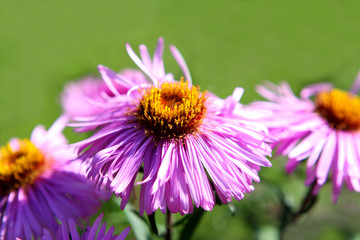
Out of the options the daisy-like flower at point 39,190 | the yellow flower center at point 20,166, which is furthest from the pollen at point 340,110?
the yellow flower center at point 20,166

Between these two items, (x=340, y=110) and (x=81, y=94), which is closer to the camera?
(x=340, y=110)

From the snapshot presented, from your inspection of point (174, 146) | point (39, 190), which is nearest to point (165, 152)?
point (174, 146)

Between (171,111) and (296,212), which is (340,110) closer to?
(296,212)

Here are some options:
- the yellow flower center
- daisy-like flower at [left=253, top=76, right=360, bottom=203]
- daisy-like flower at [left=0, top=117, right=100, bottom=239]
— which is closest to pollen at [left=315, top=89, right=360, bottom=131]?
daisy-like flower at [left=253, top=76, right=360, bottom=203]

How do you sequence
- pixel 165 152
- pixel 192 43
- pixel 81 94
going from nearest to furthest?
pixel 165 152 → pixel 81 94 → pixel 192 43

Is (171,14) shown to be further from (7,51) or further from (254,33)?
(7,51)

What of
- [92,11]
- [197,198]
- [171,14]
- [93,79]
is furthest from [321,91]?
[92,11]
